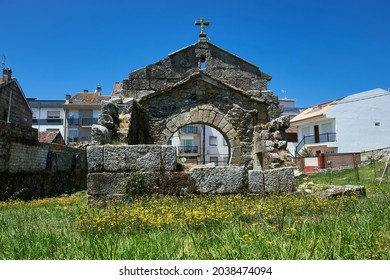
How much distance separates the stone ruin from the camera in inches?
239

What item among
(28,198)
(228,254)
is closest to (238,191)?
(228,254)

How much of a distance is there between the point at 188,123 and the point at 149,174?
6.22m

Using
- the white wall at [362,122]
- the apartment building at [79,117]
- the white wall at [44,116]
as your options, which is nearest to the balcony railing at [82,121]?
the apartment building at [79,117]

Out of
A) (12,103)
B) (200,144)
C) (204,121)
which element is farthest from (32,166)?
(200,144)

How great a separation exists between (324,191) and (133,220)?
3.97 meters

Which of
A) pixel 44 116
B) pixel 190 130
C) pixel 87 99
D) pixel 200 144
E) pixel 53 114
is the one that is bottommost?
pixel 200 144

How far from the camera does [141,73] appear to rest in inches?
557

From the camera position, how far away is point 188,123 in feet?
39.9

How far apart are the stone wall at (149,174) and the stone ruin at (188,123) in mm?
17

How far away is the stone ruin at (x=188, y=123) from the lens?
6082 millimetres

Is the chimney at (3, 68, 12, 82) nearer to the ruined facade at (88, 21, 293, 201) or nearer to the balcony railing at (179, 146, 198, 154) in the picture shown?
the ruined facade at (88, 21, 293, 201)

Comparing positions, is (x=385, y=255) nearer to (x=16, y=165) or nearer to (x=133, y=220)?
(x=133, y=220)

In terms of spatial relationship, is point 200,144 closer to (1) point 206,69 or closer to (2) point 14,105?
(2) point 14,105

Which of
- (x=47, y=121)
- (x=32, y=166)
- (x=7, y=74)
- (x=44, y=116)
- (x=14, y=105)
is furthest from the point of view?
(x=44, y=116)
